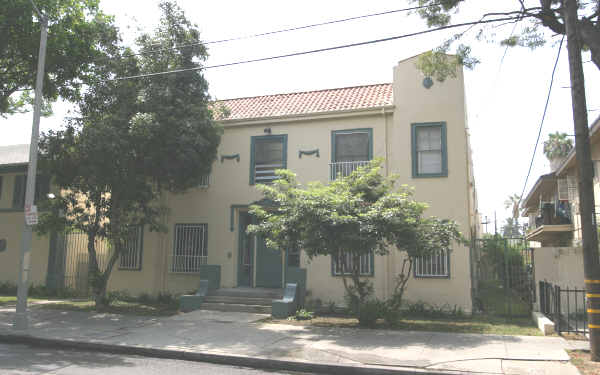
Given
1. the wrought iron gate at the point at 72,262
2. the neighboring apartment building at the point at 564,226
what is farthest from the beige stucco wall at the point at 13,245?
the neighboring apartment building at the point at 564,226

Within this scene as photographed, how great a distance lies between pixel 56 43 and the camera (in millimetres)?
13758

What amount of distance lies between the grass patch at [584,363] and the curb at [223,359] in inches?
72.1

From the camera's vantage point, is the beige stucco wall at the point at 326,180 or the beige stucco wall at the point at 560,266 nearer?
the beige stucco wall at the point at 560,266

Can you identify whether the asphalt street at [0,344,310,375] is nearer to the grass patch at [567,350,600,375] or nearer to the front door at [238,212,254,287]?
the grass patch at [567,350,600,375]

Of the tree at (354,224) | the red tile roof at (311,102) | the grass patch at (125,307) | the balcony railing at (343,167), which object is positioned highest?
the red tile roof at (311,102)

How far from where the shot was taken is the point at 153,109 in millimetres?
13117

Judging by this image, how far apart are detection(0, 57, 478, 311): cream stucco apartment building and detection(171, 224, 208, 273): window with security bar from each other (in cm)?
3

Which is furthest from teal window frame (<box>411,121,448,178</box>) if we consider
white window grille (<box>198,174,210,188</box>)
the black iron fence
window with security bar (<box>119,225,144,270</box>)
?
window with security bar (<box>119,225,144,270</box>)

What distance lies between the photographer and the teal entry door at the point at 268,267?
48.6 ft

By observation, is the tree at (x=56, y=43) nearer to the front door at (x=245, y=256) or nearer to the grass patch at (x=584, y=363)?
the front door at (x=245, y=256)

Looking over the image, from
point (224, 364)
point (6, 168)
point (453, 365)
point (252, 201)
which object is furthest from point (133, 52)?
point (453, 365)

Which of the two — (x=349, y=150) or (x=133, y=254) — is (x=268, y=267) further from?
(x=133, y=254)

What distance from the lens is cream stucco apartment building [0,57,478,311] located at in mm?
13375

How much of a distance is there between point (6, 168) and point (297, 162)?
1169cm
